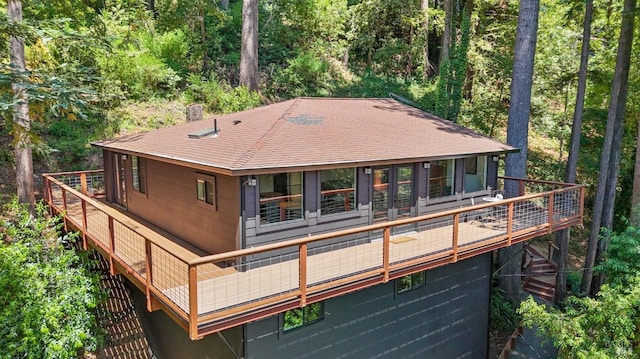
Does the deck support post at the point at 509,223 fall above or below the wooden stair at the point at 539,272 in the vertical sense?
above

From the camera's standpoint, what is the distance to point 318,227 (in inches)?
306

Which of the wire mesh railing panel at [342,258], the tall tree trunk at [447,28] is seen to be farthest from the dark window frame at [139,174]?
the tall tree trunk at [447,28]

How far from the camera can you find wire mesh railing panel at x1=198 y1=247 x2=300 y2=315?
5.62 m

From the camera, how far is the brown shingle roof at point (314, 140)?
726 centimetres

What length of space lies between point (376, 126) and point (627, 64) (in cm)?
871

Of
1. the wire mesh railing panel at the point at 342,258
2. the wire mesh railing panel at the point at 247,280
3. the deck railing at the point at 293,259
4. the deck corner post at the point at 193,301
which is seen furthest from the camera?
the wire mesh railing panel at the point at 342,258

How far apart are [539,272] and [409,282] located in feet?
32.0

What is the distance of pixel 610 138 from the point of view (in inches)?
502

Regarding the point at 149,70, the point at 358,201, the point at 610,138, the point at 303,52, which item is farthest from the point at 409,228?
the point at 303,52

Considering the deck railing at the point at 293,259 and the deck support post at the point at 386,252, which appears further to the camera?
the deck support post at the point at 386,252

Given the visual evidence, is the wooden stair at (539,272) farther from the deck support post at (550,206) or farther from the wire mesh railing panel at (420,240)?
the wire mesh railing panel at (420,240)

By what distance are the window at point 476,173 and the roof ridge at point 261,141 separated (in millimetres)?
4769

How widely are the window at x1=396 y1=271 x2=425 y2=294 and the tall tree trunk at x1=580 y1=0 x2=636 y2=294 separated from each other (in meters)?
6.62

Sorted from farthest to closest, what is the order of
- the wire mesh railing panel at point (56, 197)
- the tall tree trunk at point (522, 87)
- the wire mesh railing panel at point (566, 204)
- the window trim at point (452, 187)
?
the tall tree trunk at point (522, 87)
the wire mesh railing panel at point (56, 197)
the wire mesh railing panel at point (566, 204)
the window trim at point (452, 187)
